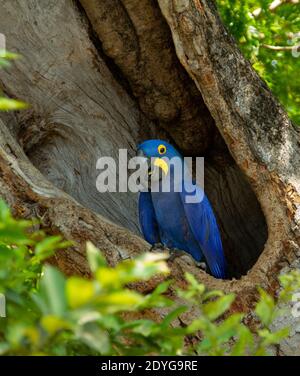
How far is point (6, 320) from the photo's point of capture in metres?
2.15

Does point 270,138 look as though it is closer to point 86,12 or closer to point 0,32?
point 86,12

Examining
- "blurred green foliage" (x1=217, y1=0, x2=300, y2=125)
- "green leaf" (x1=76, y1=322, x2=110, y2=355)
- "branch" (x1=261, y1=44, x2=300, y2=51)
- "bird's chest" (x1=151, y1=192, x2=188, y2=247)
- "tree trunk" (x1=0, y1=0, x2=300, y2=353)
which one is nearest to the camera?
"green leaf" (x1=76, y1=322, x2=110, y2=355)

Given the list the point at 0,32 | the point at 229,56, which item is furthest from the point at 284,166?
the point at 0,32

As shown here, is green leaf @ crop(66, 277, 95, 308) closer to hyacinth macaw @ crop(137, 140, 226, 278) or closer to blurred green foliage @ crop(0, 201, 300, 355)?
blurred green foliage @ crop(0, 201, 300, 355)

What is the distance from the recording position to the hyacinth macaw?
4.54 metres

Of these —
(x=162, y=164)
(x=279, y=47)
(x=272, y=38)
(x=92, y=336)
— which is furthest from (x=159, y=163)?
(x=92, y=336)

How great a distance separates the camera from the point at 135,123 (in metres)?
4.98

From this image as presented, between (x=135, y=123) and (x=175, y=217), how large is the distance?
75 cm

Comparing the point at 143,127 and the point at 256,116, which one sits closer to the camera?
the point at 256,116

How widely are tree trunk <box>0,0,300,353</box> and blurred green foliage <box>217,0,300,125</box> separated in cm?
116

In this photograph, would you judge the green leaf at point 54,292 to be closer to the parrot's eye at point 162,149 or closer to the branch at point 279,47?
the parrot's eye at point 162,149

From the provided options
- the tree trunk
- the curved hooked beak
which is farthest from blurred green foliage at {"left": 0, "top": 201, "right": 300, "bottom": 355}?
the curved hooked beak

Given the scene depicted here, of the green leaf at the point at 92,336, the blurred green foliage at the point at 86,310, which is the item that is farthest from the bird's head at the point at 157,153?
the green leaf at the point at 92,336
